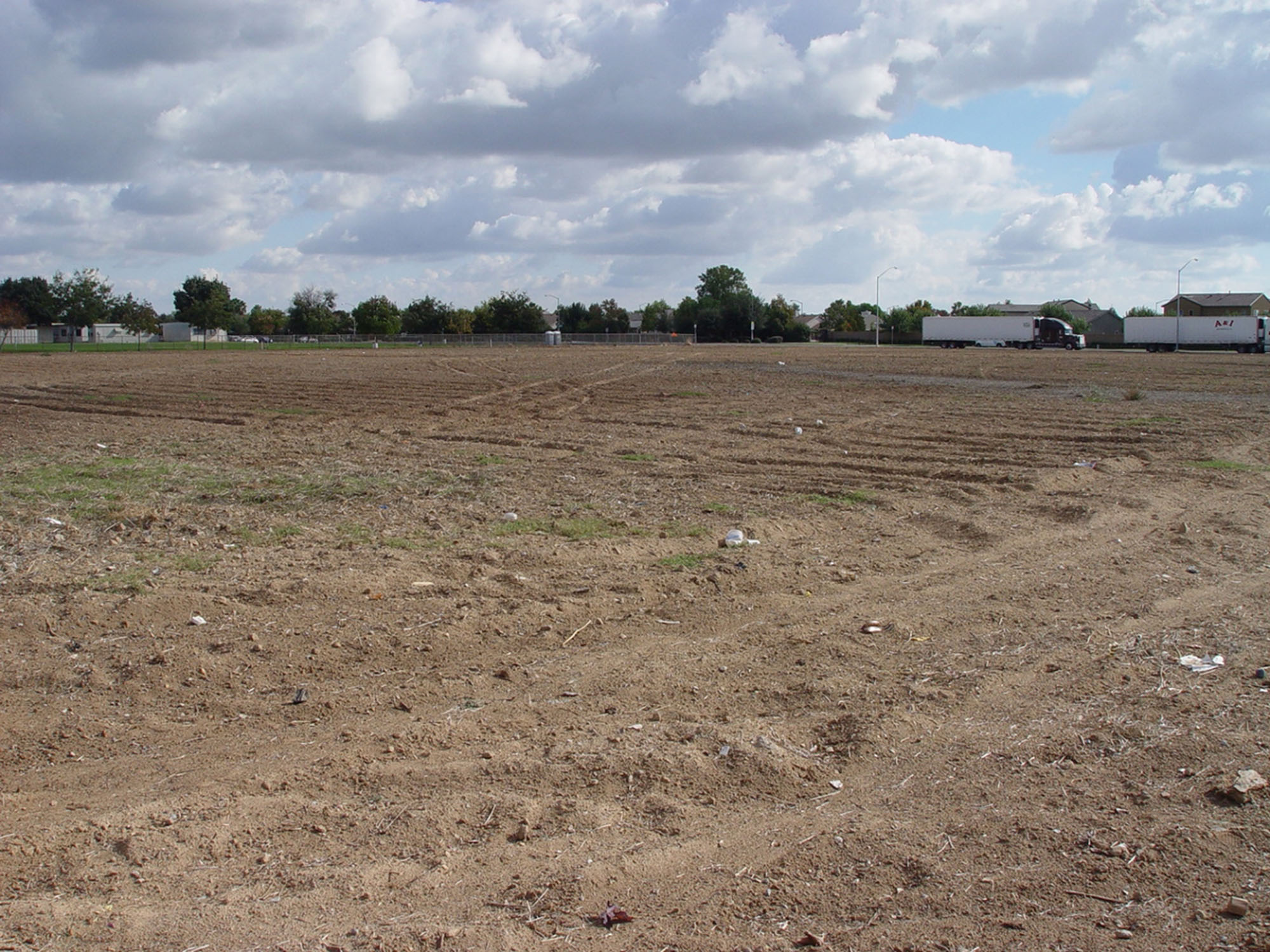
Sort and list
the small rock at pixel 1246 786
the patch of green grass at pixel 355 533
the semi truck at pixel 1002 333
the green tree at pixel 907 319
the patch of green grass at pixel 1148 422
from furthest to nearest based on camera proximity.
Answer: the green tree at pixel 907 319
the semi truck at pixel 1002 333
the patch of green grass at pixel 1148 422
the patch of green grass at pixel 355 533
the small rock at pixel 1246 786

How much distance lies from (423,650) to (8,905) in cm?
277

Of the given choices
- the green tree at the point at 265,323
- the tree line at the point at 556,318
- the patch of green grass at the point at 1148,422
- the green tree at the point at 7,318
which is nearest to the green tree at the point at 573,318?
the tree line at the point at 556,318

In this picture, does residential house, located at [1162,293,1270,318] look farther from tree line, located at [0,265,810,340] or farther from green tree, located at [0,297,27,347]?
green tree, located at [0,297,27,347]

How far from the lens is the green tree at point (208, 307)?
95.1 meters

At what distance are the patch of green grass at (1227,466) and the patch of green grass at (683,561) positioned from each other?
8.46 meters

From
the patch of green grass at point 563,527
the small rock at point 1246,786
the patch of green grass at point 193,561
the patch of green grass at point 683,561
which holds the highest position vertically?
the patch of green grass at point 563,527

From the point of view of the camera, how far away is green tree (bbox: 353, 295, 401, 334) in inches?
4690

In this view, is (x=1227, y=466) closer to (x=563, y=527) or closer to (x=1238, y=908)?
(x=563, y=527)

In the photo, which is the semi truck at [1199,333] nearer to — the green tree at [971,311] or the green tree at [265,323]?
the green tree at [971,311]

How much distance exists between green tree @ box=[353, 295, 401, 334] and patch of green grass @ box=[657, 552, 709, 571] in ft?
376

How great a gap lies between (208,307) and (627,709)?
324 ft

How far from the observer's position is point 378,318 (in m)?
120

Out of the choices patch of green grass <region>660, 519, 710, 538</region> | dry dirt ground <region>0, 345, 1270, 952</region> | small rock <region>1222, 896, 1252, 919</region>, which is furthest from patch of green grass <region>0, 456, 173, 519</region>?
small rock <region>1222, 896, 1252, 919</region>

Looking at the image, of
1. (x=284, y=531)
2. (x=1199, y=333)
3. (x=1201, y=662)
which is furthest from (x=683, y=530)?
(x=1199, y=333)
